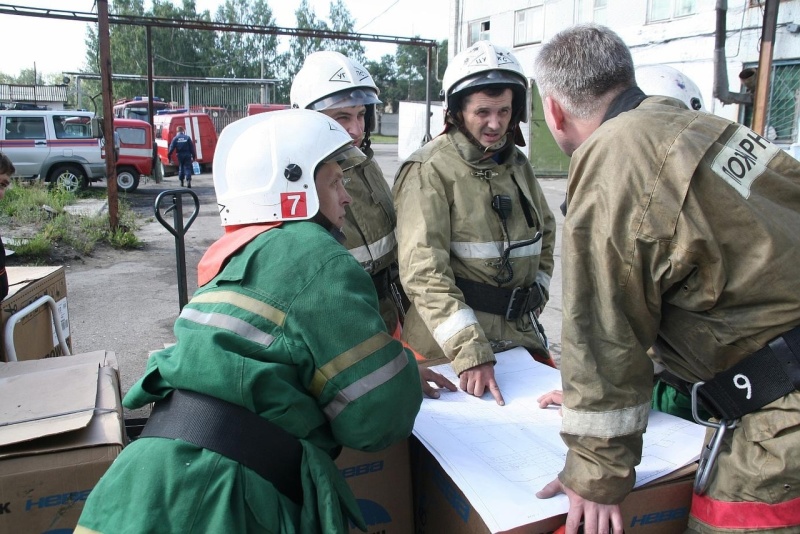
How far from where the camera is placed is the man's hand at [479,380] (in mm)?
2021

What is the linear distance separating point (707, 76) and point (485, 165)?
45.9 feet

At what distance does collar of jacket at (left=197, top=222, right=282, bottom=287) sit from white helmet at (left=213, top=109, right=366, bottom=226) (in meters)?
0.03

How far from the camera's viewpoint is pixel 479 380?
79.9 inches

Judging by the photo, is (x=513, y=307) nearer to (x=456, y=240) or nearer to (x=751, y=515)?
(x=456, y=240)

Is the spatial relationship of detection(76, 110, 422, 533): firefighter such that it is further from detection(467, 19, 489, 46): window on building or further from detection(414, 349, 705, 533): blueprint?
detection(467, 19, 489, 46): window on building

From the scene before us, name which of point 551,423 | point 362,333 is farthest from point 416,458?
point 362,333

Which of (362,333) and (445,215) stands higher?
(445,215)

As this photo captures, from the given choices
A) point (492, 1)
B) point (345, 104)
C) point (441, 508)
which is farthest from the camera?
point (492, 1)

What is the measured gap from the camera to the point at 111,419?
76.7 inches

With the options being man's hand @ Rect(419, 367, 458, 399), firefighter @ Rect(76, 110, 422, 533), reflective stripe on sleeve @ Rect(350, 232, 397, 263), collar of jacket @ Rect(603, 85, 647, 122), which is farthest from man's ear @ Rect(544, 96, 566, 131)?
reflective stripe on sleeve @ Rect(350, 232, 397, 263)

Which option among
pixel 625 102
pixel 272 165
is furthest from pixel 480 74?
pixel 272 165

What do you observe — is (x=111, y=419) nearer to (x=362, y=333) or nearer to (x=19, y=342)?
(x=362, y=333)

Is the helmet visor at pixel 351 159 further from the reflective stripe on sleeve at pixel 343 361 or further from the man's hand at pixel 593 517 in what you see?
the man's hand at pixel 593 517

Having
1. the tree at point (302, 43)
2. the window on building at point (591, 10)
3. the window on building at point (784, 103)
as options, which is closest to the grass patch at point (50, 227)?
the window on building at point (784, 103)
